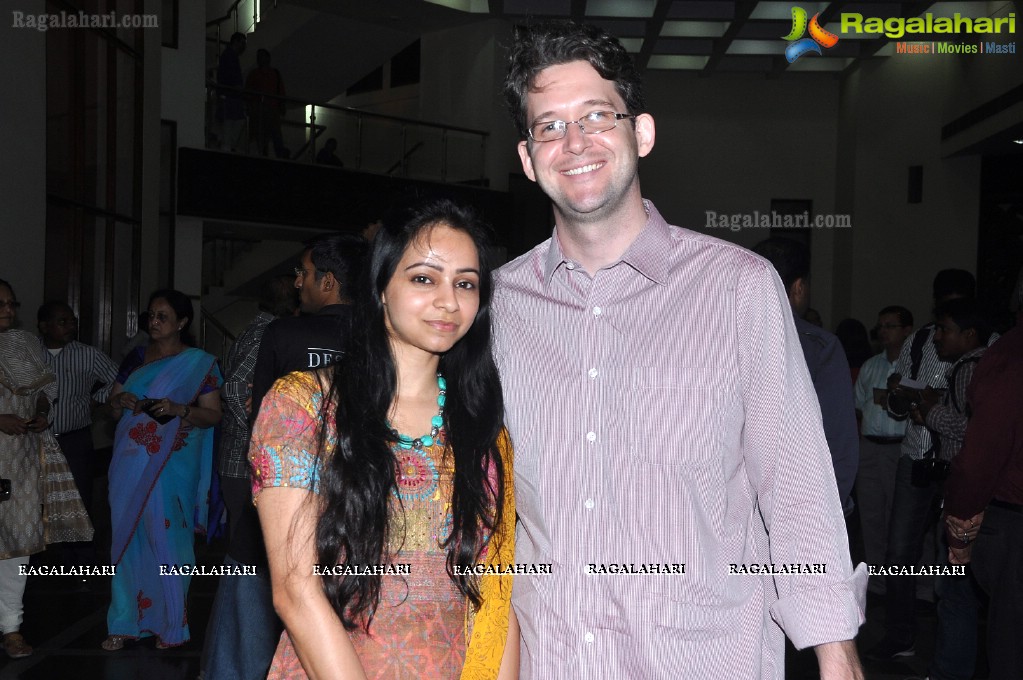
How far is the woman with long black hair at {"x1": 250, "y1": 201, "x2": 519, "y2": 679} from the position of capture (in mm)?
1549

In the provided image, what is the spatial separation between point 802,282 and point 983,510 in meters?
1.04

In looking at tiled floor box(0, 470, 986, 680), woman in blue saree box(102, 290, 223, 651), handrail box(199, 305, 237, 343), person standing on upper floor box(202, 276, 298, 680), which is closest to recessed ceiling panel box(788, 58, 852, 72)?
handrail box(199, 305, 237, 343)

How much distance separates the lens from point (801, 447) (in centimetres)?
142

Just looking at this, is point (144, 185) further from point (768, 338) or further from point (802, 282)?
point (768, 338)

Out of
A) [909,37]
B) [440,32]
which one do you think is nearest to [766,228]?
[909,37]

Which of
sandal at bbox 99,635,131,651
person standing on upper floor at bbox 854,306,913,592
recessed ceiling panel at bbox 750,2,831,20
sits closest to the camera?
sandal at bbox 99,635,131,651

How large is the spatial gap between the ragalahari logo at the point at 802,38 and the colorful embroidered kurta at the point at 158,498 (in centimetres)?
908

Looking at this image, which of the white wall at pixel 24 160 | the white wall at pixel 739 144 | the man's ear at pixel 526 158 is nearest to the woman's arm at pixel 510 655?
the man's ear at pixel 526 158

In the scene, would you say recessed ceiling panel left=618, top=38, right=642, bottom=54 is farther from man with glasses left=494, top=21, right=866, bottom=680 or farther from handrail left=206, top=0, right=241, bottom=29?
man with glasses left=494, top=21, right=866, bottom=680

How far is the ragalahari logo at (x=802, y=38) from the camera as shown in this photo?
37.6 feet

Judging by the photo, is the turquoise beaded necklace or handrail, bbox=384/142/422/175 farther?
handrail, bbox=384/142/422/175

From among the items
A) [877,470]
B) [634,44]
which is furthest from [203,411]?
[634,44]

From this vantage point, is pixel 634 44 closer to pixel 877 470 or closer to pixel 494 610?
pixel 877 470

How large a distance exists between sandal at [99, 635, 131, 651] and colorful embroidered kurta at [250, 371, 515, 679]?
131 inches
